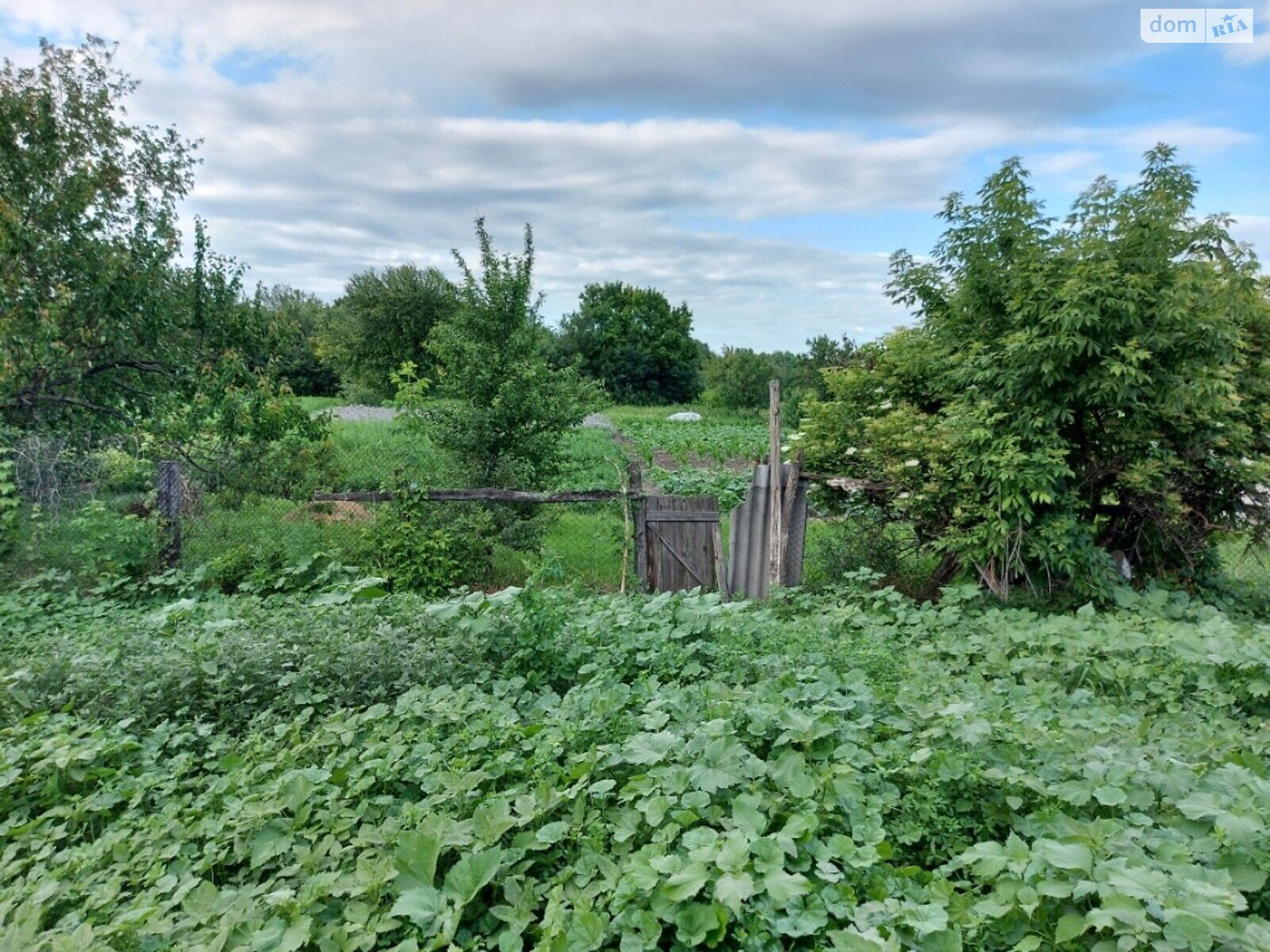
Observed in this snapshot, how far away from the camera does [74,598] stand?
607 centimetres

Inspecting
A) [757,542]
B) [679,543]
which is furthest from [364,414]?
[757,542]

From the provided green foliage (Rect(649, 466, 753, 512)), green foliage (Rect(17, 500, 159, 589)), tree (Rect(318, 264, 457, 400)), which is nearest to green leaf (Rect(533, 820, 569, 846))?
green foliage (Rect(17, 500, 159, 589))

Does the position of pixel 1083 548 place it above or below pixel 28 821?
above

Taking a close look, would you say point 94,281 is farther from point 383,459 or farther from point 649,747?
point 649,747

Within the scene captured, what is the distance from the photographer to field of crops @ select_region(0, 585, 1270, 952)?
194cm

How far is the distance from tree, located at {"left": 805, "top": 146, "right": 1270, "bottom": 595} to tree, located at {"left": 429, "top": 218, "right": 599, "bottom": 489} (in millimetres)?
3365

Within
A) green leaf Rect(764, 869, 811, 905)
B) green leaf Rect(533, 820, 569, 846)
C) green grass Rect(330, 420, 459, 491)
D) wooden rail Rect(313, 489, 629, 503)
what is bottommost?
green leaf Rect(533, 820, 569, 846)

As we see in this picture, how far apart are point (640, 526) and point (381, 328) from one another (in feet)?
92.1

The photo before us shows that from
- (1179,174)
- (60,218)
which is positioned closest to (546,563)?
(60,218)

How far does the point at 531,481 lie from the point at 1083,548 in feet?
17.2

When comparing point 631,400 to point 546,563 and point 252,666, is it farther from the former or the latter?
point 252,666

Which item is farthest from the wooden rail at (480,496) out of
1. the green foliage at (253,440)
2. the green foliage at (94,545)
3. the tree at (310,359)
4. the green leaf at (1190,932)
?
the tree at (310,359)

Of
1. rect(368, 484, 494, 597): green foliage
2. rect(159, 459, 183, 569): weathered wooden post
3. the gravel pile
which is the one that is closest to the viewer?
rect(159, 459, 183, 569): weathered wooden post

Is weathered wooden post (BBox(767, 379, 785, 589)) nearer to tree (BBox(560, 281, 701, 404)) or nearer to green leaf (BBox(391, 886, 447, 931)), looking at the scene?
green leaf (BBox(391, 886, 447, 931))
